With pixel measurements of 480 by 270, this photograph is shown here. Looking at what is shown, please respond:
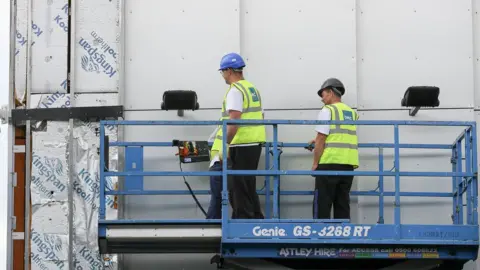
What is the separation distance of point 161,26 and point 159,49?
0.27 m

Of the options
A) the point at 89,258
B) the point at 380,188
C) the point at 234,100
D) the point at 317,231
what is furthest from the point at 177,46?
the point at 317,231

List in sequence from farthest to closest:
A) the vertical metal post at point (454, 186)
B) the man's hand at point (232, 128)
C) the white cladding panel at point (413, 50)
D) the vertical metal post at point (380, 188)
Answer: the white cladding panel at point (413, 50) → the vertical metal post at point (380, 188) → the vertical metal post at point (454, 186) → the man's hand at point (232, 128)

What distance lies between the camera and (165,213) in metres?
10.6

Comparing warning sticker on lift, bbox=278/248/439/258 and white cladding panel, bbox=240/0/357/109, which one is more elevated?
white cladding panel, bbox=240/0/357/109

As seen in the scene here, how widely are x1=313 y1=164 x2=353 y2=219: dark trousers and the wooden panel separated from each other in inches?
134

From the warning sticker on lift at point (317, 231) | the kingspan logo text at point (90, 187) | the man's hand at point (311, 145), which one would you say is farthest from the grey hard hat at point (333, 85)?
the kingspan logo text at point (90, 187)

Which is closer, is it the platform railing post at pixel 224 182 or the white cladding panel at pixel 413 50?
the platform railing post at pixel 224 182

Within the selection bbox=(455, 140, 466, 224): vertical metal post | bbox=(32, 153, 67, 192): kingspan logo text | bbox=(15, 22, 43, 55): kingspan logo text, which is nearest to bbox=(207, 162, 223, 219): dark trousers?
bbox=(32, 153, 67, 192): kingspan logo text

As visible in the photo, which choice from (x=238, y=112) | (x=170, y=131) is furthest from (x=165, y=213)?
(x=238, y=112)

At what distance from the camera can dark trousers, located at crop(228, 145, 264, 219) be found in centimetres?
948

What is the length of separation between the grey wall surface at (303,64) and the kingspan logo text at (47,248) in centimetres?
92

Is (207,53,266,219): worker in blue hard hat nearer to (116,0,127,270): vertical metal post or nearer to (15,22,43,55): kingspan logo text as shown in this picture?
(116,0,127,270): vertical metal post

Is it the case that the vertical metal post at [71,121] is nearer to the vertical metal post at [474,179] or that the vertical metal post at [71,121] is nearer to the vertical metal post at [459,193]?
the vertical metal post at [459,193]

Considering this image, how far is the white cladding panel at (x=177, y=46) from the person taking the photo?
10836 mm
